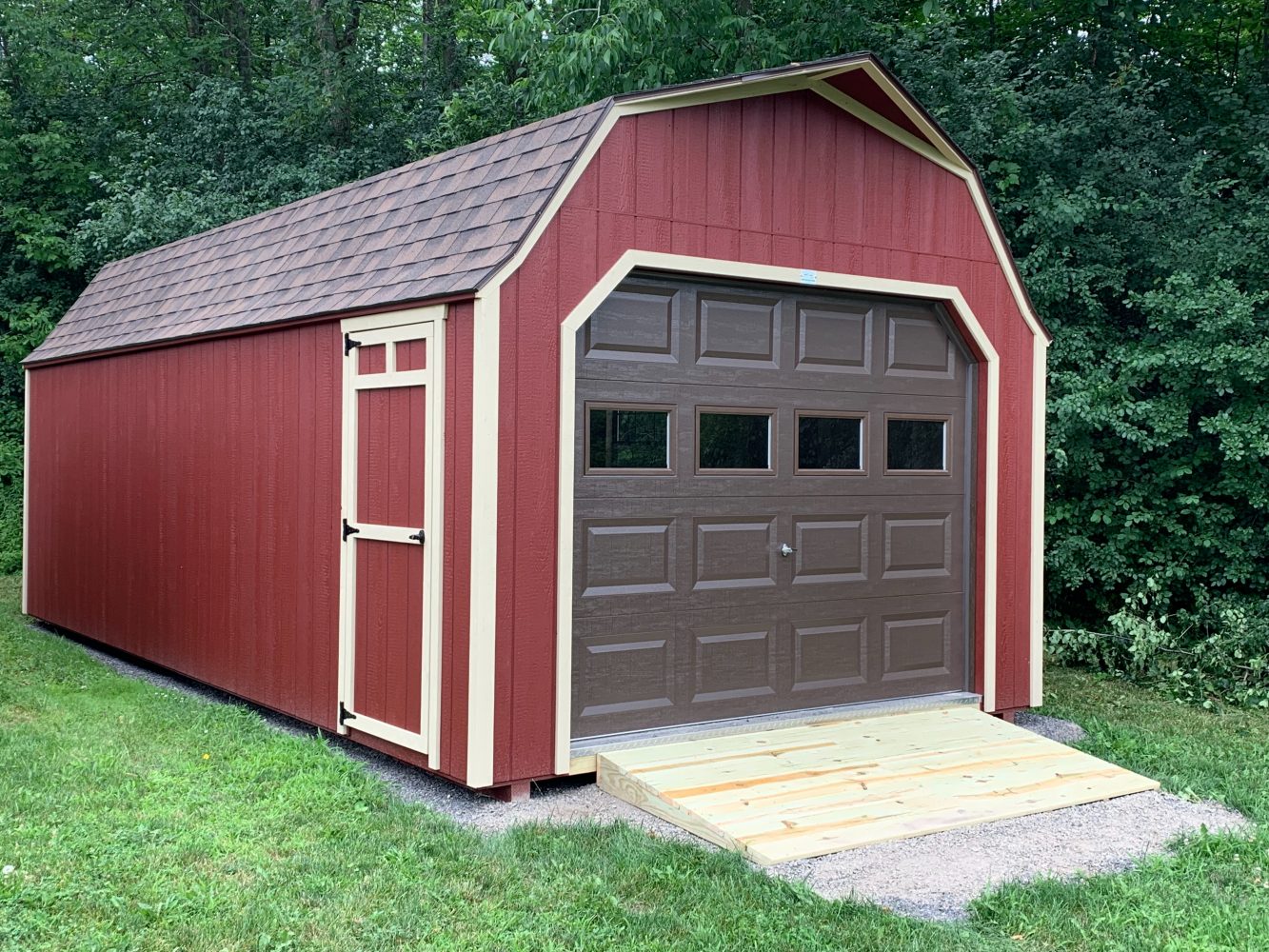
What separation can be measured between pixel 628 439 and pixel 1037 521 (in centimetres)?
263

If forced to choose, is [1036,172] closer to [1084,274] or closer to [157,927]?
[1084,274]

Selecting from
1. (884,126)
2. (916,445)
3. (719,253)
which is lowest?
(916,445)

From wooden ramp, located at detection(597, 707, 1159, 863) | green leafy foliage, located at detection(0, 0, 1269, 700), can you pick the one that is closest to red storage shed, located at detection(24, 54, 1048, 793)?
wooden ramp, located at detection(597, 707, 1159, 863)

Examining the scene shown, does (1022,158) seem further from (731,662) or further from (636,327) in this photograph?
(731,662)

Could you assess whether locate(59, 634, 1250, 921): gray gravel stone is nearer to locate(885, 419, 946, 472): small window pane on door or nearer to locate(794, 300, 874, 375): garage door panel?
locate(885, 419, 946, 472): small window pane on door

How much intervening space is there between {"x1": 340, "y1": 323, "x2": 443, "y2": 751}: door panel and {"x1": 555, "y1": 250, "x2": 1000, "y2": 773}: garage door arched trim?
56 cm

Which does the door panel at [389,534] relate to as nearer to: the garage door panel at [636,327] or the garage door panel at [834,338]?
the garage door panel at [636,327]

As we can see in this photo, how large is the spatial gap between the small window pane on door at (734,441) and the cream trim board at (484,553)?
3.89ft

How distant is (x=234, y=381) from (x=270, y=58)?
12989 millimetres

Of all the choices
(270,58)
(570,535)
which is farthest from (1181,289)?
(270,58)

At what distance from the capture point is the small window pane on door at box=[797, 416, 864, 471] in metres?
6.57

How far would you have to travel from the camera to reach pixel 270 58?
18.9 metres

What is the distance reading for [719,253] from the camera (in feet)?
20.1

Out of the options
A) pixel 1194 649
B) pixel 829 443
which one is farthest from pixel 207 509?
pixel 1194 649
